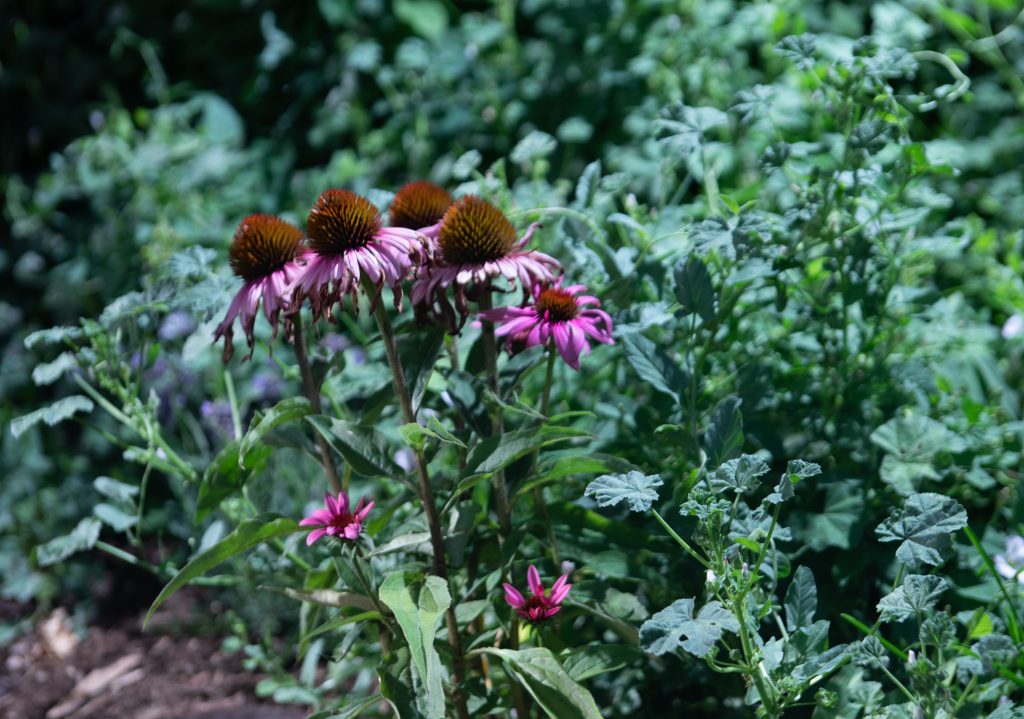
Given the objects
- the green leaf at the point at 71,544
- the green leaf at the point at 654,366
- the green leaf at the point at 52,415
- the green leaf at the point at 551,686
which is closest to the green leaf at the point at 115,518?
the green leaf at the point at 71,544

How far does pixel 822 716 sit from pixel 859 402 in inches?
23.1

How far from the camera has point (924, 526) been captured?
1305mm

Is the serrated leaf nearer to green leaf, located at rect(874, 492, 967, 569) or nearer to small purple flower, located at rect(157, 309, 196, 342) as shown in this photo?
green leaf, located at rect(874, 492, 967, 569)

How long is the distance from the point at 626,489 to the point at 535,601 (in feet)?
0.79

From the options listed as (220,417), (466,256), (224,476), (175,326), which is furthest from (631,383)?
(175,326)

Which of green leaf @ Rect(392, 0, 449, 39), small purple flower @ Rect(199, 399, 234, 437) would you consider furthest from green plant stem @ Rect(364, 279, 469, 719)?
green leaf @ Rect(392, 0, 449, 39)

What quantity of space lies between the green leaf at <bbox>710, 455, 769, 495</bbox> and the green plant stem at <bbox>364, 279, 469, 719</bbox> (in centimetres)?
39

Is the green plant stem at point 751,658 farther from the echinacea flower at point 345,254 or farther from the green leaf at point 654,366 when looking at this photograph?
the echinacea flower at point 345,254

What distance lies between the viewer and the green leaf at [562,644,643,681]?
1.47 meters

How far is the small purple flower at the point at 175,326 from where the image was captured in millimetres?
2629

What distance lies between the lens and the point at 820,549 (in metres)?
1.60

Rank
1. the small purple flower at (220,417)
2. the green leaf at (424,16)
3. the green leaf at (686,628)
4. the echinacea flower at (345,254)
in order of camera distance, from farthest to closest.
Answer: the green leaf at (424,16)
the small purple flower at (220,417)
the echinacea flower at (345,254)
the green leaf at (686,628)

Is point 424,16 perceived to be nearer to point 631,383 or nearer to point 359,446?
point 631,383

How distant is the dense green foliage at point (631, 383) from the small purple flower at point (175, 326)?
32 mm
